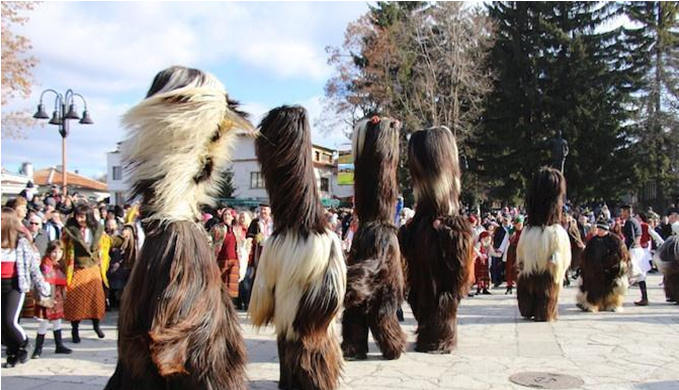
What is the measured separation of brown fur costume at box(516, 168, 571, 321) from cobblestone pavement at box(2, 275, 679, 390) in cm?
32

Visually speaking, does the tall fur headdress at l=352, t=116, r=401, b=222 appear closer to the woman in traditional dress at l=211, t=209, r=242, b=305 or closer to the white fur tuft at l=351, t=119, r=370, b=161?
the white fur tuft at l=351, t=119, r=370, b=161

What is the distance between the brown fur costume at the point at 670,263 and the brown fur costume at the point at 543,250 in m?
2.82

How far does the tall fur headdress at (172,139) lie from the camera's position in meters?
2.80

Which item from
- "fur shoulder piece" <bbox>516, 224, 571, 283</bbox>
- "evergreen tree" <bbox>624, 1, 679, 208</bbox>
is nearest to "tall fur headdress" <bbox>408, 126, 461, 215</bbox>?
"fur shoulder piece" <bbox>516, 224, 571, 283</bbox>

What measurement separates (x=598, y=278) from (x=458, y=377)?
Result: 5033 millimetres

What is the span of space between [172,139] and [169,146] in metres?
0.04

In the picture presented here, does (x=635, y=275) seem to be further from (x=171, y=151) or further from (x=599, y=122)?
(x=599, y=122)

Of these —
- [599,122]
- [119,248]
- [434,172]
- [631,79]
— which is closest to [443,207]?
[434,172]

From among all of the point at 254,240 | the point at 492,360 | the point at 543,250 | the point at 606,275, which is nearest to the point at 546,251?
the point at 543,250

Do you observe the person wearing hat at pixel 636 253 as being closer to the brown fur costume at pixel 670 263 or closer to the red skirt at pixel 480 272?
the brown fur costume at pixel 670 263

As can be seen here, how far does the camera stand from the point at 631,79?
32312 mm

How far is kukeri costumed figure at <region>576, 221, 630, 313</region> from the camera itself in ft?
30.9

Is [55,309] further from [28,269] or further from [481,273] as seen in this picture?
[481,273]

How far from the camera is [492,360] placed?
628cm
